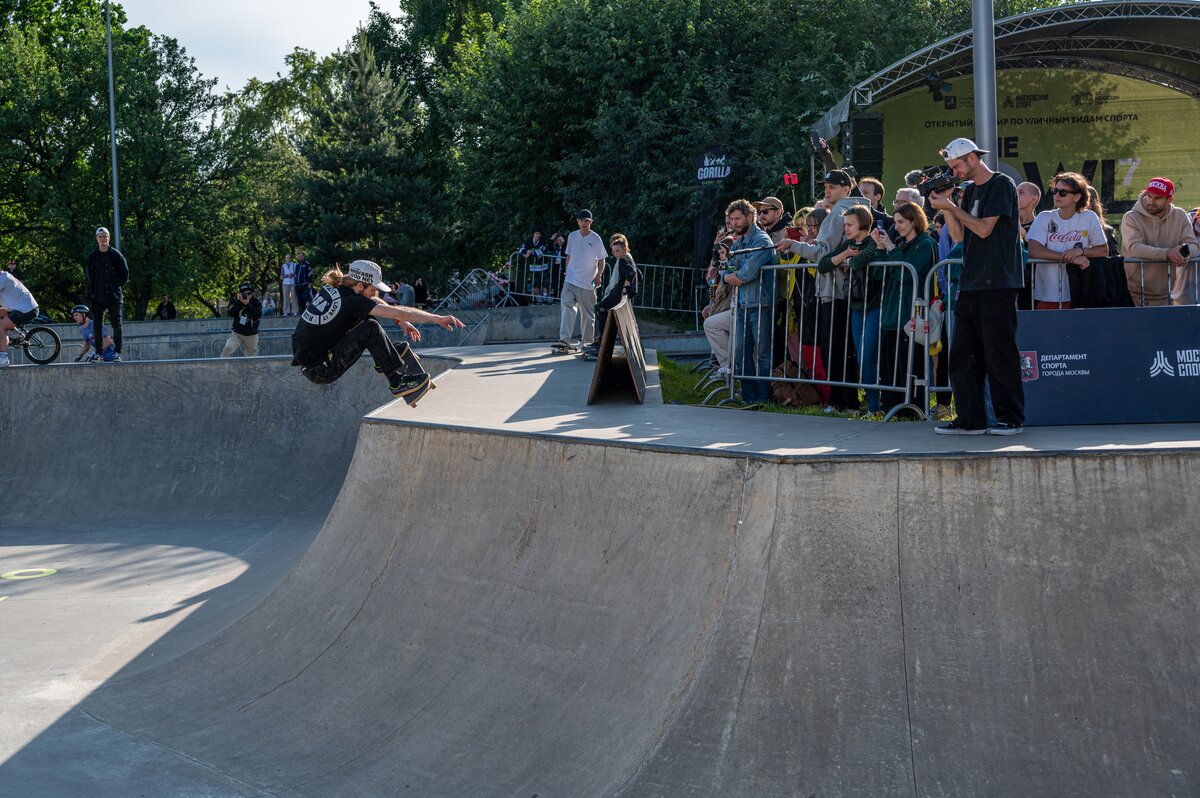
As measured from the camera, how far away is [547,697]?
215 inches

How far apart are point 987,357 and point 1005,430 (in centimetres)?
45

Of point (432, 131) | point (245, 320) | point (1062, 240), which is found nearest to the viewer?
point (1062, 240)

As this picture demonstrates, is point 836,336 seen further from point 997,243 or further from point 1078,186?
point 997,243

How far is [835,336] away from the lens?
8.78 meters

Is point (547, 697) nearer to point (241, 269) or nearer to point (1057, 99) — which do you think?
point (1057, 99)

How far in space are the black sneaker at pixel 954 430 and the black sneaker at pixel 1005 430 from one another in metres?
0.07

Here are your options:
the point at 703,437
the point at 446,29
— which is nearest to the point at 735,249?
the point at 703,437

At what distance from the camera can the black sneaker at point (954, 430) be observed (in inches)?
254

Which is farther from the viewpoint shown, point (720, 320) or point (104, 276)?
point (104, 276)

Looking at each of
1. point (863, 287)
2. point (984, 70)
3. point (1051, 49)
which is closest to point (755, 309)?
point (863, 287)

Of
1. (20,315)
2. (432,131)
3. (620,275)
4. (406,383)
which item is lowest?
(406,383)

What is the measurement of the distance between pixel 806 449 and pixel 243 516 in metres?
8.88

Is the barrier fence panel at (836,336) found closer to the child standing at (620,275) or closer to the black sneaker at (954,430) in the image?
the black sneaker at (954,430)

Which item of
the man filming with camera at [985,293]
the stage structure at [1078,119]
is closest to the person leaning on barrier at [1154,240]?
the man filming with camera at [985,293]
